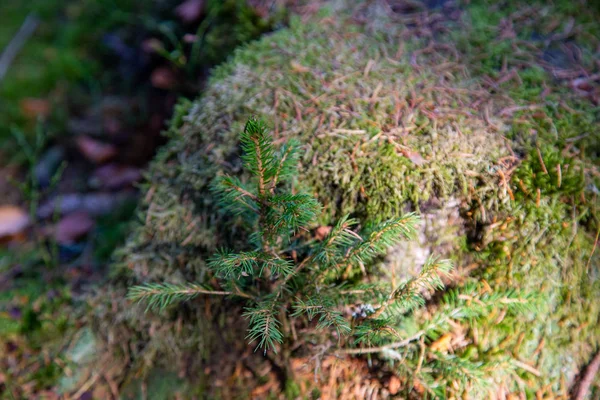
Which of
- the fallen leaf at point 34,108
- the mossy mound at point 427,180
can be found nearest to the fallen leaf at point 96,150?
the fallen leaf at point 34,108

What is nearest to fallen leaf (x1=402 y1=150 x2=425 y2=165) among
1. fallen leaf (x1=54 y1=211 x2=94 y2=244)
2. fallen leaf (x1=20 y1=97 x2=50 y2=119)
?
fallen leaf (x1=54 y1=211 x2=94 y2=244)

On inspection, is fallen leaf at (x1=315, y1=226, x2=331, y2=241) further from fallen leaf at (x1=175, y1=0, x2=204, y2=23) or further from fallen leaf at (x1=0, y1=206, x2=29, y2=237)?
fallen leaf at (x1=0, y1=206, x2=29, y2=237)

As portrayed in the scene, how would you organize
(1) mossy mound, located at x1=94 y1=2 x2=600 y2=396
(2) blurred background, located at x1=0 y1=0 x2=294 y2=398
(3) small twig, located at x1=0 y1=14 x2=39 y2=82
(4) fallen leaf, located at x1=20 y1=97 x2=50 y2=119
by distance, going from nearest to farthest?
(1) mossy mound, located at x1=94 y1=2 x2=600 y2=396 → (2) blurred background, located at x1=0 y1=0 x2=294 y2=398 → (4) fallen leaf, located at x1=20 y1=97 x2=50 y2=119 → (3) small twig, located at x1=0 y1=14 x2=39 y2=82

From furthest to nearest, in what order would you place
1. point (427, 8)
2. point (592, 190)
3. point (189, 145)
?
1. point (427, 8)
2. point (189, 145)
3. point (592, 190)

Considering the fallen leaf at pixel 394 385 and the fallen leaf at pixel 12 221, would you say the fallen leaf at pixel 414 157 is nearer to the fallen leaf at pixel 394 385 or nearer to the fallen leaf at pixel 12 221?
A: the fallen leaf at pixel 394 385

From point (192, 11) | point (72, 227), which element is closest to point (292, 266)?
point (72, 227)

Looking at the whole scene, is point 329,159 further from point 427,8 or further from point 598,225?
point 427,8

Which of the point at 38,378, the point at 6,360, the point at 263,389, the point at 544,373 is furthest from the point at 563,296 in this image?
the point at 6,360
